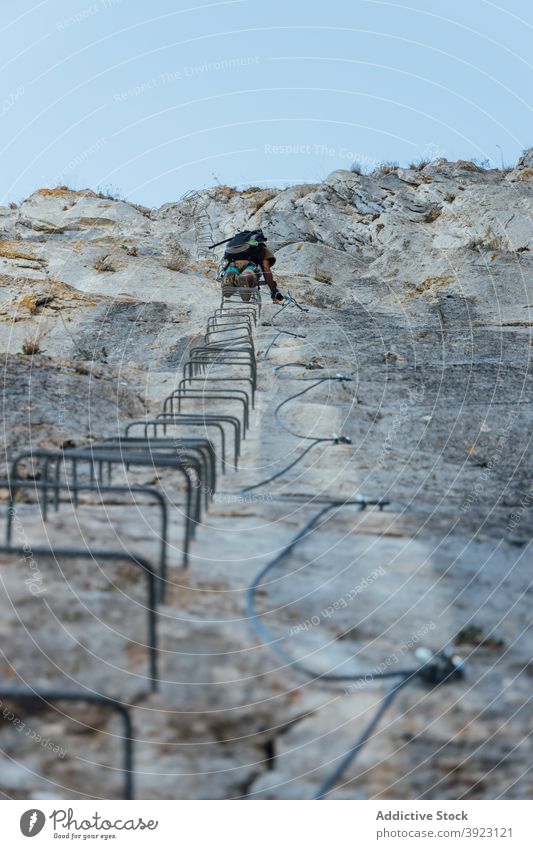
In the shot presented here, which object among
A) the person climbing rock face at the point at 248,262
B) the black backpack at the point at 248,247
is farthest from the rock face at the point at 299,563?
the black backpack at the point at 248,247

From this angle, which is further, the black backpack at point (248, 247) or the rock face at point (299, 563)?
the black backpack at point (248, 247)

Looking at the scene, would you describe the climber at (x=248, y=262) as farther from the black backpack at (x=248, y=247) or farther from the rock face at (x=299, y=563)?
the rock face at (x=299, y=563)

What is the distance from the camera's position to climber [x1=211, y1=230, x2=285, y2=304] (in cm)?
1322

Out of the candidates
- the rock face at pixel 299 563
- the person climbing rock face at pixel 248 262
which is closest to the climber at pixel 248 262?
the person climbing rock face at pixel 248 262

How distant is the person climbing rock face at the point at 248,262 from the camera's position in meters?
13.2

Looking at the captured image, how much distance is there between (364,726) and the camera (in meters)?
3.28

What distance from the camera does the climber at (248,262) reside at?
13.2m

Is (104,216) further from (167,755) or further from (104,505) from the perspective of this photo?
(167,755)

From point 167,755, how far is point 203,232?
22407mm

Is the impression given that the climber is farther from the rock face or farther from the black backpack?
the rock face

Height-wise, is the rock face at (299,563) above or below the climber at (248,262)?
below

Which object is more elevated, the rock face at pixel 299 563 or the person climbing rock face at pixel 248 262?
the person climbing rock face at pixel 248 262

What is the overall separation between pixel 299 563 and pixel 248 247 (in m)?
9.33

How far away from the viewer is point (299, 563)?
15.2 ft
